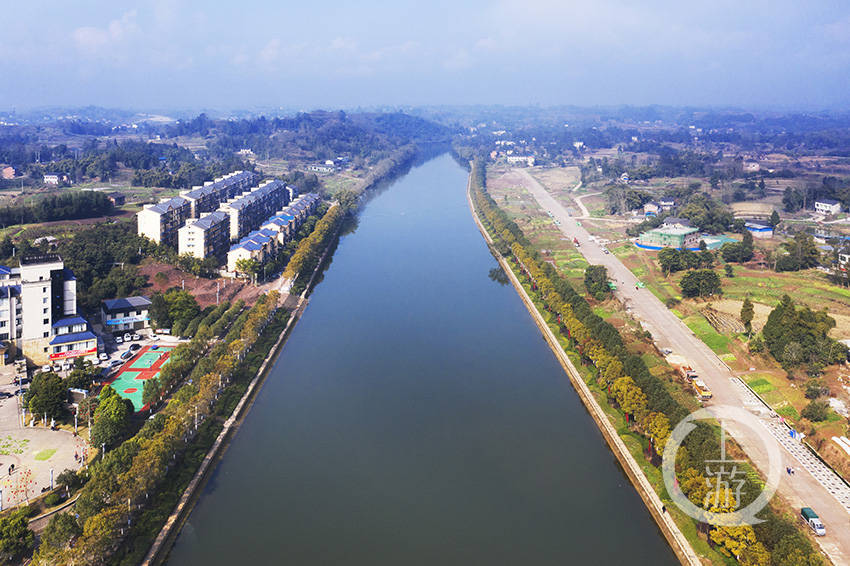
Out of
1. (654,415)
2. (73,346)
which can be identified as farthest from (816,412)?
(73,346)

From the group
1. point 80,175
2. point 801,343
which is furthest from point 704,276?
point 80,175

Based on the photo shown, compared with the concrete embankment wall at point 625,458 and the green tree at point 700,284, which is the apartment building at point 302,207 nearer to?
the concrete embankment wall at point 625,458

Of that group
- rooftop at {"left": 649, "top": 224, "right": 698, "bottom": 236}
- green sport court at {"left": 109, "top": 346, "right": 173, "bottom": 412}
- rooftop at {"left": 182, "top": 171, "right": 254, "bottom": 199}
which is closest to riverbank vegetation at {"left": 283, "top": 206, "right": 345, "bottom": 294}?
rooftop at {"left": 182, "top": 171, "right": 254, "bottom": 199}

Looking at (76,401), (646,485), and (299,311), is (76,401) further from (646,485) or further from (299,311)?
(646,485)

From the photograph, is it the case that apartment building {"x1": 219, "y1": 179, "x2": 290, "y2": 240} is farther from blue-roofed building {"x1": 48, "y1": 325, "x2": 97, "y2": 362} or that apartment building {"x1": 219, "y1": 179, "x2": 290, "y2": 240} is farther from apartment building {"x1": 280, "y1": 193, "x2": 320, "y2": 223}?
blue-roofed building {"x1": 48, "y1": 325, "x2": 97, "y2": 362}

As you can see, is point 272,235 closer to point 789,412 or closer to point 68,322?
point 68,322

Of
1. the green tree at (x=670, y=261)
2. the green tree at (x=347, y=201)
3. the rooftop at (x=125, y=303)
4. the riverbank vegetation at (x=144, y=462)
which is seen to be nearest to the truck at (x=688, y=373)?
the green tree at (x=670, y=261)

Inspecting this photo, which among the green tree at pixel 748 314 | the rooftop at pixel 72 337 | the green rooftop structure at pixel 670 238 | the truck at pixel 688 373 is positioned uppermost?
the green rooftop structure at pixel 670 238
